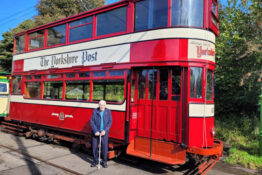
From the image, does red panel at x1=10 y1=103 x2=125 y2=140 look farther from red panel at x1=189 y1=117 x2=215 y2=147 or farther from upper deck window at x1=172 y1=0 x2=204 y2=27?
upper deck window at x1=172 y1=0 x2=204 y2=27

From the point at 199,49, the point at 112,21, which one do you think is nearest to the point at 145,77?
the point at 199,49

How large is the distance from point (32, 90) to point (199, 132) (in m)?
6.36

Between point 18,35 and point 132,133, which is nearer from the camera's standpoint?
point 132,133

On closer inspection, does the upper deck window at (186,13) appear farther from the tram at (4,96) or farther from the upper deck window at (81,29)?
the tram at (4,96)

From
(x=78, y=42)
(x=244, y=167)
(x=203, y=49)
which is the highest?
(x=78, y=42)

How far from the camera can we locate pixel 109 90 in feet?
19.5

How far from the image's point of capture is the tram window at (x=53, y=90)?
23.9 ft

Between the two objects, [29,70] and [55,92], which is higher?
[29,70]

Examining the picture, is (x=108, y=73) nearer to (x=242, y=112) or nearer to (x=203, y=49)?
(x=203, y=49)

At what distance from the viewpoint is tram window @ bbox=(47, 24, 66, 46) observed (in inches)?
291

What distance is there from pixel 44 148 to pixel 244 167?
19.9 feet

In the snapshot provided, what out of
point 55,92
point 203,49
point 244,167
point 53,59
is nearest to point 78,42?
point 53,59

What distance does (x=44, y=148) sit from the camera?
7223 mm

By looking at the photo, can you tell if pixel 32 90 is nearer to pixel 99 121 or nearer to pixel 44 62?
pixel 44 62
